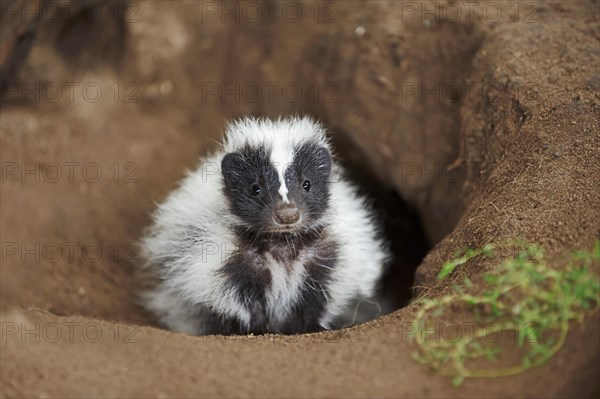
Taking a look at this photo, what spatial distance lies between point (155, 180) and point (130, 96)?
97cm

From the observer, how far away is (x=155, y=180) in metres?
7.79

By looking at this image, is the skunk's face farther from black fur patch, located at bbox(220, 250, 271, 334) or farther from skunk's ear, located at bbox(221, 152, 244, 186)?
black fur patch, located at bbox(220, 250, 271, 334)

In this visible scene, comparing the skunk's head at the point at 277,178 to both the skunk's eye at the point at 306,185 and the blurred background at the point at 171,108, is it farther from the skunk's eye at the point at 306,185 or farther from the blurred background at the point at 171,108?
the blurred background at the point at 171,108

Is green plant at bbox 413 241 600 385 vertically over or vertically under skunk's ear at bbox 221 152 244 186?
over

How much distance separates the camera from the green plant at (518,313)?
152 inches

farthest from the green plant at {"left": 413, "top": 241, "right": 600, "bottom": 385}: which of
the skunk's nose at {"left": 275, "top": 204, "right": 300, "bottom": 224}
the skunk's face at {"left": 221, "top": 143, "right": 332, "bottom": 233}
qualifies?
the skunk's face at {"left": 221, "top": 143, "right": 332, "bottom": 233}

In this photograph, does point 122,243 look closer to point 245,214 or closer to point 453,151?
point 245,214

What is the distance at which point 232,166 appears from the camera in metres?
5.71

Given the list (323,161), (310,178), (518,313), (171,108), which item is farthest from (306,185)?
(171,108)

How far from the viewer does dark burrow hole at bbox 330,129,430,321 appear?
7.69 meters

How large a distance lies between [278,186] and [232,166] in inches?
19.0

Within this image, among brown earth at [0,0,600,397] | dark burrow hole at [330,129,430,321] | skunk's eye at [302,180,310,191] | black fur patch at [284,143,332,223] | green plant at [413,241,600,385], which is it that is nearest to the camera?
green plant at [413,241,600,385]

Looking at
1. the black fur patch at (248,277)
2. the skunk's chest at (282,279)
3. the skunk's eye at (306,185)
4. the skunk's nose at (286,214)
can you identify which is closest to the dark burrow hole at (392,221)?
the skunk's chest at (282,279)

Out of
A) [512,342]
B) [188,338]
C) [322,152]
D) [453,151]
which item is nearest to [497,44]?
[453,151]
